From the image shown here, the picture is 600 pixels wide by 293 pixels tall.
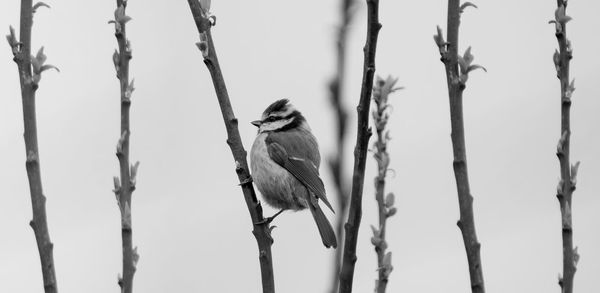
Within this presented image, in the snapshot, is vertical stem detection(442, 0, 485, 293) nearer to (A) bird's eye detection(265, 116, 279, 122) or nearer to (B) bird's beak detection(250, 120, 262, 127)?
(B) bird's beak detection(250, 120, 262, 127)

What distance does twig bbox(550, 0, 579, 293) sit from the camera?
105 inches

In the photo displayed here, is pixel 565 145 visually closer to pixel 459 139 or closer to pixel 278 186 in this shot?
pixel 459 139

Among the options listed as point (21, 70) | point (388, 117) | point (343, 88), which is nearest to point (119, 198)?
point (21, 70)

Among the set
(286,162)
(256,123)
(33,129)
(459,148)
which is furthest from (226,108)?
(256,123)

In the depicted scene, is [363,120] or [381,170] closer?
[363,120]

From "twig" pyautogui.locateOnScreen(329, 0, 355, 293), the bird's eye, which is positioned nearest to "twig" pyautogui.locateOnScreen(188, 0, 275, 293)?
"twig" pyautogui.locateOnScreen(329, 0, 355, 293)

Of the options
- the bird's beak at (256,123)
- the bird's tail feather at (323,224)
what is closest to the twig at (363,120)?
the bird's tail feather at (323,224)

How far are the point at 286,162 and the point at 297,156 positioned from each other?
7.7 inches

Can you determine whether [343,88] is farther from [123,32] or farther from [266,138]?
[266,138]

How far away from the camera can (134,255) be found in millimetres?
2811

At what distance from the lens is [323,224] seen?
225 inches

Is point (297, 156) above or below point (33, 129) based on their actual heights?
above

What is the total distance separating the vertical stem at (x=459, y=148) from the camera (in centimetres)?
229

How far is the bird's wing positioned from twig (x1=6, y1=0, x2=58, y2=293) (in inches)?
→ 143
